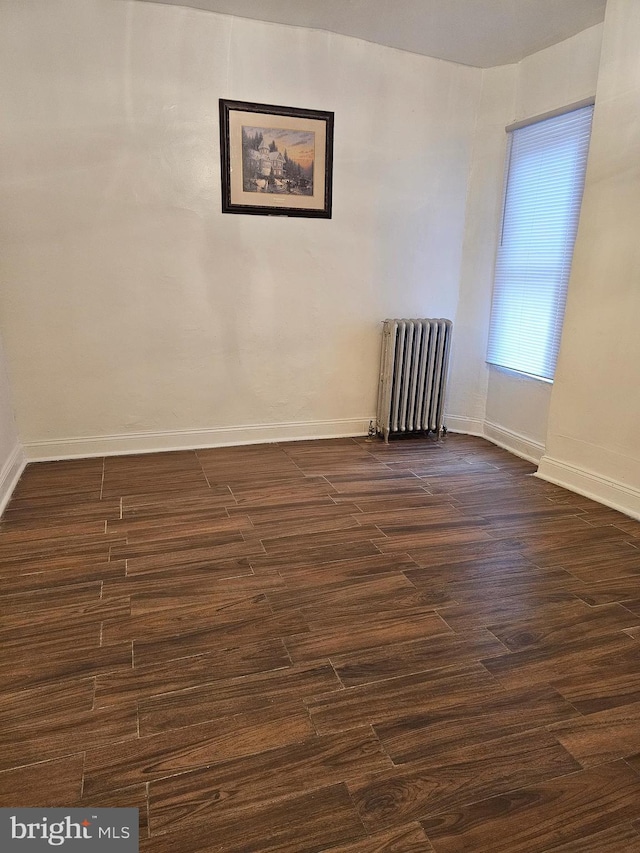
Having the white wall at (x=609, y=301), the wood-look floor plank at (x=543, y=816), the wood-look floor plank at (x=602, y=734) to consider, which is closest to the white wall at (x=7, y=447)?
the wood-look floor plank at (x=543, y=816)

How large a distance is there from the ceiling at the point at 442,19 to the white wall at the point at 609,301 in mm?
403

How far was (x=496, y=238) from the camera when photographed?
4.17m

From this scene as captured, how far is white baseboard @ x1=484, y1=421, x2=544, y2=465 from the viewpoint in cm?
388

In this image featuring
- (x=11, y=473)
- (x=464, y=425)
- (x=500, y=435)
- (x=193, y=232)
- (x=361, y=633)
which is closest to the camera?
(x=361, y=633)

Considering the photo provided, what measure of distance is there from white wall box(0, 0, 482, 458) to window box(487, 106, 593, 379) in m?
0.40

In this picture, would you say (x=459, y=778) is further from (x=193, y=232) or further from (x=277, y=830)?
(x=193, y=232)

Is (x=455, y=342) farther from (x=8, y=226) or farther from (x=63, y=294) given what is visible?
(x=8, y=226)

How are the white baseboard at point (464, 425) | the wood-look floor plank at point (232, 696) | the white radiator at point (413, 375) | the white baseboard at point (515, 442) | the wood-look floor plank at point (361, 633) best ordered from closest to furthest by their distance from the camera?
the wood-look floor plank at point (232, 696) < the wood-look floor plank at point (361, 633) < the white baseboard at point (515, 442) < the white radiator at point (413, 375) < the white baseboard at point (464, 425)

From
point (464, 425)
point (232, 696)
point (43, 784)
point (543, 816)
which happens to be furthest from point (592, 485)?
point (43, 784)

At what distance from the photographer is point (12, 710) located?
63.5 inches

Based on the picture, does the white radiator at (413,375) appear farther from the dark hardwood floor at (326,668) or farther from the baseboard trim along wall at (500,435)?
the dark hardwood floor at (326,668)

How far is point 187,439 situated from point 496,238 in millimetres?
2744

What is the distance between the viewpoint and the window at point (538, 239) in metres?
3.51

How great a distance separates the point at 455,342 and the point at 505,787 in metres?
3.50
